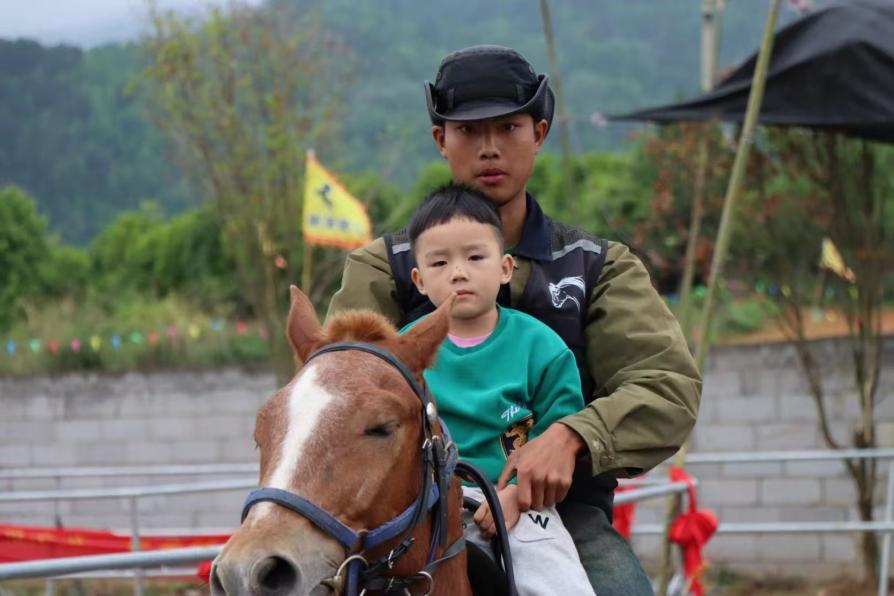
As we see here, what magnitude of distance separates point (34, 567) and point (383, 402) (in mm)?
1957

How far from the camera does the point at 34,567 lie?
4152 mm

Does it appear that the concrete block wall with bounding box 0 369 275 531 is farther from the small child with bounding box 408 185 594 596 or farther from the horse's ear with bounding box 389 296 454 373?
the horse's ear with bounding box 389 296 454 373

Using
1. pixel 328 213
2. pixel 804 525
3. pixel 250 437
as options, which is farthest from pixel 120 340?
pixel 804 525

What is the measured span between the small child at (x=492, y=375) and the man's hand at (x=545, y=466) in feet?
0.15

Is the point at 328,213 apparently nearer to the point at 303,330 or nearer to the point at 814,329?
the point at 814,329

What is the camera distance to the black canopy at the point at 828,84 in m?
7.91

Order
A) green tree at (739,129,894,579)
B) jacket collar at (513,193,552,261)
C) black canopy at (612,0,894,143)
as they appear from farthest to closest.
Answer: green tree at (739,129,894,579), black canopy at (612,0,894,143), jacket collar at (513,193,552,261)

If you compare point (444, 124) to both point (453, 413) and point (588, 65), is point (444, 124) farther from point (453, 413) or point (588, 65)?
point (588, 65)

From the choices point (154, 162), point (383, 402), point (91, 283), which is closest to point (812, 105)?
point (383, 402)

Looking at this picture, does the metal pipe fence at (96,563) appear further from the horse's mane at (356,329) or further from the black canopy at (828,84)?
the black canopy at (828,84)

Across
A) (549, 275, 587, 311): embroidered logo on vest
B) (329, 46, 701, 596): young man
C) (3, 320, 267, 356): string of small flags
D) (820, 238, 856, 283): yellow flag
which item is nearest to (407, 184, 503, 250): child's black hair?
(329, 46, 701, 596): young man

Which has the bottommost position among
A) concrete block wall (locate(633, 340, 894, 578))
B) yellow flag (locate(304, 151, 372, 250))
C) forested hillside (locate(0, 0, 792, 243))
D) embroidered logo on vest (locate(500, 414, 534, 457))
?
concrete block wall (locate(633, 340, 894, 578))

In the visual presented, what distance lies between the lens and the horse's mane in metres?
2.85

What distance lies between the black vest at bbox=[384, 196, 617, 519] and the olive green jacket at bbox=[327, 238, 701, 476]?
0.09 ft
